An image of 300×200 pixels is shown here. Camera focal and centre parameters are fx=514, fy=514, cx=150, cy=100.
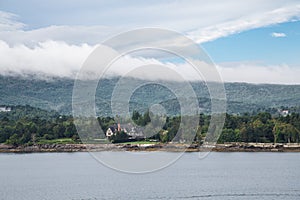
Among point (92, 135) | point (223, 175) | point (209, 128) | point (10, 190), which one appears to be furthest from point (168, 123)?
point (10, 190)

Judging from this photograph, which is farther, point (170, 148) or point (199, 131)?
point (199, 131)

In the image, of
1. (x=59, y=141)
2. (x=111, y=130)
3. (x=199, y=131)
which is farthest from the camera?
(x=59, y=141)

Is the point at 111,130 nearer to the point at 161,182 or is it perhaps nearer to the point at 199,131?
the point at 199,131

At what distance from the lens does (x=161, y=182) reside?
35.0 m

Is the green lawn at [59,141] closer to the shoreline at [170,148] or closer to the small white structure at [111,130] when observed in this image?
the shoreline at [170,148]

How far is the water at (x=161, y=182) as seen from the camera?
30.0 metres

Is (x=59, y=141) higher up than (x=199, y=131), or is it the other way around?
(x=199, y=131)

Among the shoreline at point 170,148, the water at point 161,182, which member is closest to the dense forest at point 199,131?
the shoreline at point 170,148

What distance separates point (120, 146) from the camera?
7062 cm

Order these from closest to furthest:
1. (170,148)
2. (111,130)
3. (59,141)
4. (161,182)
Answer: (161,182) → (170,148) → (111,130) → (59,141)

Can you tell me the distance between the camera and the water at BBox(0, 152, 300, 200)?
30.0m

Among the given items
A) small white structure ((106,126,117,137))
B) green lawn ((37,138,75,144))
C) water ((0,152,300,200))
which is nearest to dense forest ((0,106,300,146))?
green lawn ((37,138,75,144))

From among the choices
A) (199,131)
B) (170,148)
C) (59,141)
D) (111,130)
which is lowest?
(170,148)

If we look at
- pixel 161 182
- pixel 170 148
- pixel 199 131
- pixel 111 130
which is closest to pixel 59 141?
pixel 111 130
